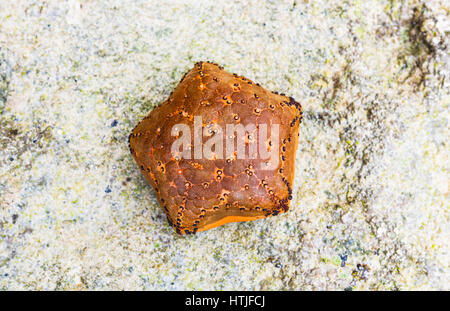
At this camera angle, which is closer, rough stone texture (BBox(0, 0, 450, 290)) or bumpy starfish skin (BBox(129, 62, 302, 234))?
bumpy starfish skin (BBox(129, 62, 302, 234))

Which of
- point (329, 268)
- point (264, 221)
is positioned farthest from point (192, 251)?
point (329, 268)

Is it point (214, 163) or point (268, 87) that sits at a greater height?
point (268, 87)

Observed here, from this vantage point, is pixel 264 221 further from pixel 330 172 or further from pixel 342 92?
pixel 342 92

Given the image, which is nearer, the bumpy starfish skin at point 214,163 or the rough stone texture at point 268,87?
the bumpy starfish skin at point 214,163
